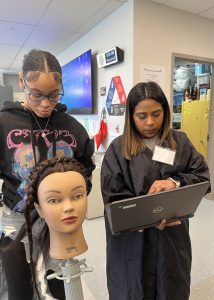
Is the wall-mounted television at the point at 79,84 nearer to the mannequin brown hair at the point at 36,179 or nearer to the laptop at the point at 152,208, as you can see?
the laptop at the point at 152,208

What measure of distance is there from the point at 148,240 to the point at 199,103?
124 inches

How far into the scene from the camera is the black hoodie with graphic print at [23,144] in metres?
0.88

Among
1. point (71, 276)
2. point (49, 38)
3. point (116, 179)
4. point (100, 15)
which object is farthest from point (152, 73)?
point (71, 276)

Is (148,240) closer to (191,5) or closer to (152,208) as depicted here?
(152,208)

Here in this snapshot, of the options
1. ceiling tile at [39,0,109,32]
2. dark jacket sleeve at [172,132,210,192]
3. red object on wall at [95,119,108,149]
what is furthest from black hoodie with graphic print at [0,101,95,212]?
red object on wall at [95,119,108,149]

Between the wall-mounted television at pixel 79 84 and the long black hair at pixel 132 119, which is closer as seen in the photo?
the long black hair at pixel 132 119

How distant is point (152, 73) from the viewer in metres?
2.49

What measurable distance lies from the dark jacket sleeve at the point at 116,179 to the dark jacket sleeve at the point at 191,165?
9.2 inches

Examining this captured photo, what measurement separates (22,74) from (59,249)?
598 mm

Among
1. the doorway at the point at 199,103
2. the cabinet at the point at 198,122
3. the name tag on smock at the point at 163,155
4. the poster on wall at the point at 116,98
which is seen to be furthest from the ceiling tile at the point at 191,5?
the name tag on smock at the point at 163,155

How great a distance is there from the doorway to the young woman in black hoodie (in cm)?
208

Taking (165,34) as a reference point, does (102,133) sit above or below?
below

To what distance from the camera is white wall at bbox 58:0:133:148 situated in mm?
2410

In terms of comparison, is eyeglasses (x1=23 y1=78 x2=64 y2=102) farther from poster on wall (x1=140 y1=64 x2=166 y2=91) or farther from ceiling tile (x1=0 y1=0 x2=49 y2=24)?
ceiling tile (x1=0 y1=0 x2=49 y2=24)
